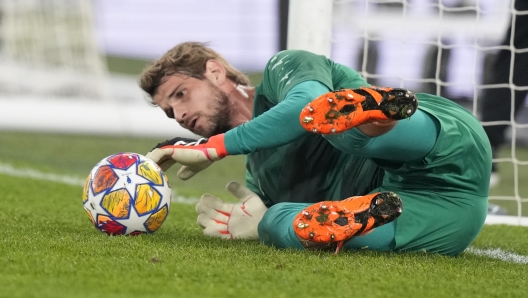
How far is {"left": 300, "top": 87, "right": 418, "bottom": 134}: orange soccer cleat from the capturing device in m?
1.85

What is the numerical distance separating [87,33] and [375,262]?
17.4 ft

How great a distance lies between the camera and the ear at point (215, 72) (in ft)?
8.96

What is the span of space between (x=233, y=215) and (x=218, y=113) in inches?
14.5

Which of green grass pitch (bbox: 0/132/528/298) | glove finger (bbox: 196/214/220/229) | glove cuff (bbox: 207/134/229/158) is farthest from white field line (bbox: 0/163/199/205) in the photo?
glove cuff (bbox: 207/134/229/158)

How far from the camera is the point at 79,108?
5.10 m

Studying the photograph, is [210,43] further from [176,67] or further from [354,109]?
[354,109]

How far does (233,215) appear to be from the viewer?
8.36 feet

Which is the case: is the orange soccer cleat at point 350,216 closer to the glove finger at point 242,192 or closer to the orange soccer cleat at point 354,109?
the orange soccer cleat at point 354,109

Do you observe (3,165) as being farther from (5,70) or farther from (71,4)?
(71,4)

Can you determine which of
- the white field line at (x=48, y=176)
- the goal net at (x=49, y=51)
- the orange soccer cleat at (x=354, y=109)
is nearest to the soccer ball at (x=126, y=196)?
the orange soccer cleat at (x=354, y=109)

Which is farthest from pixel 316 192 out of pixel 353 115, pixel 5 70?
pixel 5 70

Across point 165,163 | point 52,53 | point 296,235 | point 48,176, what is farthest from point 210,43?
point 52,53

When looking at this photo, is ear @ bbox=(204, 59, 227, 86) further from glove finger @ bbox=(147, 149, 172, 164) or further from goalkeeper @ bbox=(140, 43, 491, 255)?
glove finger @ bbox=(147, 149, 172, 164)

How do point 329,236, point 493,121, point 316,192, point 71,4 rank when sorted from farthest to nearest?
point 71,4, point 493,121, point 316,192, point 329,236
